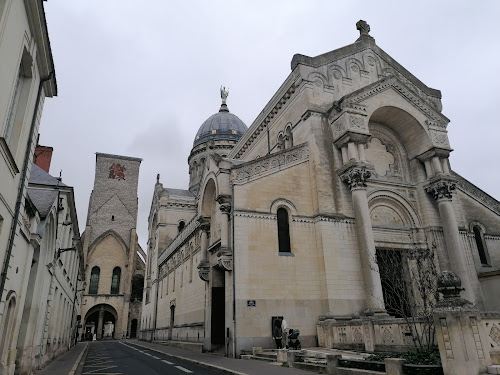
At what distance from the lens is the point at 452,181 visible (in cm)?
2105

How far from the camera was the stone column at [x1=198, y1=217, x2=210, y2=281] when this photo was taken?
21000 millimetres

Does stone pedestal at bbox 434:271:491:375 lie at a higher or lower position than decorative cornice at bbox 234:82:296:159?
lower

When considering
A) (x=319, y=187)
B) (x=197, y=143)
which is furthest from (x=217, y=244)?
(x=197, y=143)

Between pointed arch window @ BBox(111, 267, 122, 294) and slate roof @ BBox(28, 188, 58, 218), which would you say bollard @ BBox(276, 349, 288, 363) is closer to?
slate roof @ BBox(28, 188, 58, 218)

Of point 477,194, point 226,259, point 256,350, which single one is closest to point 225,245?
point 226,259

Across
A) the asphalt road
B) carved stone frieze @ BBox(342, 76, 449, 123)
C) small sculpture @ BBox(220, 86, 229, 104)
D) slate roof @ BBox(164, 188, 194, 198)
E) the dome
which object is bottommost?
the asphalt road

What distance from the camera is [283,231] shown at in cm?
1856

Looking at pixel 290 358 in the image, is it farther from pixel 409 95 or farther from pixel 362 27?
pixel 362 27

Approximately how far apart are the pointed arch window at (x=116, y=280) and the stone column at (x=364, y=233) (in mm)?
45607

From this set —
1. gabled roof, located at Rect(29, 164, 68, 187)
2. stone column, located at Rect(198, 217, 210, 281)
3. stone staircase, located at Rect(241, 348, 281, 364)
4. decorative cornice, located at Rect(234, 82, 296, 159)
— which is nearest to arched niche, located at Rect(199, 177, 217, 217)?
stone column, located at Rect(198, 217, 210, 281)

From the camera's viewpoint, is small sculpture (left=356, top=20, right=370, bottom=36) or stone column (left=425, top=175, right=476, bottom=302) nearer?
stone column (left=425, top=175, right=476, bottom=302)

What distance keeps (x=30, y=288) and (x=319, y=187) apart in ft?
44.1

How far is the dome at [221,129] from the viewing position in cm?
5662

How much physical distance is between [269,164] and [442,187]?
397 inches
